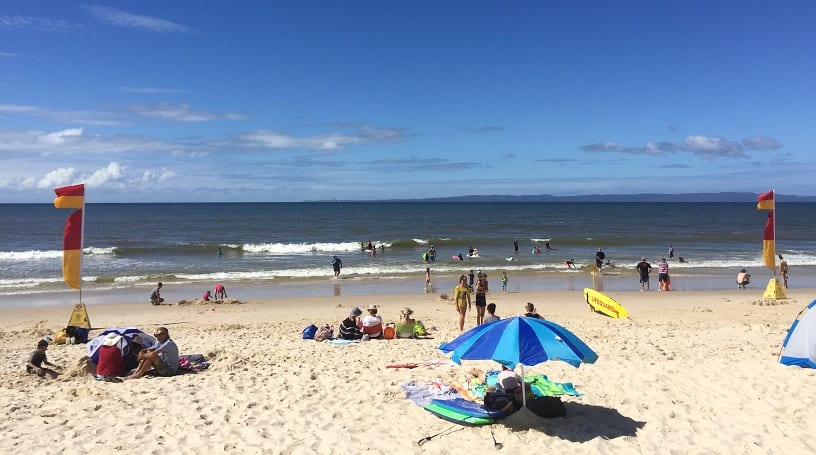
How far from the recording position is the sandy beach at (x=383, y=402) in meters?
6.36

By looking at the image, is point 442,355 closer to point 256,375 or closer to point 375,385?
point 375,385

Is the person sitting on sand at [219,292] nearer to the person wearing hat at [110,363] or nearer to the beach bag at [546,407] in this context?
the person wearing hat at [110,363]

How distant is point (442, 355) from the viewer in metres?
10.4

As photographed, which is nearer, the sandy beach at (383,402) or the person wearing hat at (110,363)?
the sandy beach at (383,402)

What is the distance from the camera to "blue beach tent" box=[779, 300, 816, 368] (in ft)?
29.3

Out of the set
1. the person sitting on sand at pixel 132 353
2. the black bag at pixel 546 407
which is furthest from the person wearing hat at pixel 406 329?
the black bag at pixel 546 407

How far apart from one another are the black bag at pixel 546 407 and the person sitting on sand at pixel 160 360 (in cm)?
576

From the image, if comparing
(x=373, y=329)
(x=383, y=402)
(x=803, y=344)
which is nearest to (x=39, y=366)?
(x=383, y=402)

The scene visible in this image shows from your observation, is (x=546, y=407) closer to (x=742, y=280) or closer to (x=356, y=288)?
(x=356, y=288)

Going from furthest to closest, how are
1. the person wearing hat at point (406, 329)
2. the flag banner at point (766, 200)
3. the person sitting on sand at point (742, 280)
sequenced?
the person sitting on sand at point (742, 280) → the flag banner at point (766, 200) → the person wearing hat at point (406, 329)

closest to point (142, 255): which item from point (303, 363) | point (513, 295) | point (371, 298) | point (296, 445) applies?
point (371, 298)

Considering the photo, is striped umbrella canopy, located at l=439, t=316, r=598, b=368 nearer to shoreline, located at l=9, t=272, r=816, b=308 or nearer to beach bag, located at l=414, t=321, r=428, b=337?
beach bag, located at l=414, t=321, r=428, b=337

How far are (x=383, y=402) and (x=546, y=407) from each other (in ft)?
7.23

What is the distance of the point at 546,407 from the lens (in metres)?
7.01
